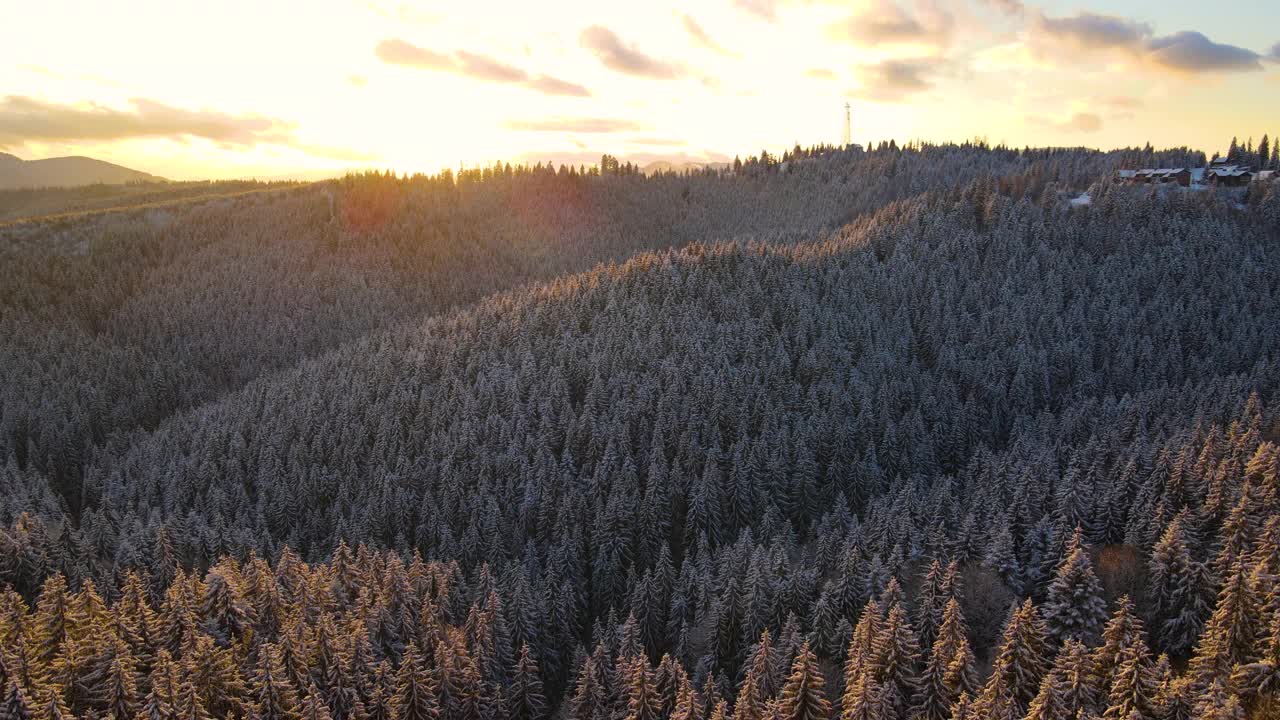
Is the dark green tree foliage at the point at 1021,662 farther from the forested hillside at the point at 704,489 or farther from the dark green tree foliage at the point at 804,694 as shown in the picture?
the dark green tree foliage at the point at 804,694

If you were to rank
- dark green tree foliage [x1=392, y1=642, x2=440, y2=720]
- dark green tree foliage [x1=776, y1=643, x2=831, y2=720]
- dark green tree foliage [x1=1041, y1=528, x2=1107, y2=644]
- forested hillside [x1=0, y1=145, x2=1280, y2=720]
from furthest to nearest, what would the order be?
dark green tree foliage [x1=1041, y1=528, x2=1107, y2=644] < dark green tree foliage [x1=392, y1=642, x2=440, y2=720] < forested hillside [x1=0, y1=145, x2=1280, y2=720] < dark green tree foliage [x1=776, y1=643, x2=831, y2=720]

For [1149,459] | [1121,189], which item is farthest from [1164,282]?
[1149,459]

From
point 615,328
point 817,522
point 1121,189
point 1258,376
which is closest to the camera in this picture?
point 817,522

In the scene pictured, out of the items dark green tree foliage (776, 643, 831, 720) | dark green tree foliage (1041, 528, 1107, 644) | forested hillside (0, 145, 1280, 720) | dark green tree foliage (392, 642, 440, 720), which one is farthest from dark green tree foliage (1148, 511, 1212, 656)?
dark green tree foliage (392, 642, 440, 720)

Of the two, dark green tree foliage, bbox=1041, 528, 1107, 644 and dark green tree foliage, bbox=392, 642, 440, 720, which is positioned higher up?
dark green tree foliage, bbox=1041, 528, 1107, 644

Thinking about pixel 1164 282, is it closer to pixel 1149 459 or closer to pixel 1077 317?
pixel 1077 317

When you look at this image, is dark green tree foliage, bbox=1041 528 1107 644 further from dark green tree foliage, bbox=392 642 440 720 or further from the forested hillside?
dark green tree foliage, bbox=392 642 440 720

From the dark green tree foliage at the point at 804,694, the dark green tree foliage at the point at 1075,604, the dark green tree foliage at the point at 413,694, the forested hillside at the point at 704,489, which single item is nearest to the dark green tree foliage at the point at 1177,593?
the forested hillside at the point at 704,489

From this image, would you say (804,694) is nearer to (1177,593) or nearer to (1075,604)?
(1075,604)

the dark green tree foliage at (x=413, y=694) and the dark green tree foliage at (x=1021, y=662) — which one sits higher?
the dark green tree foliage at (x=1021, y=662)
